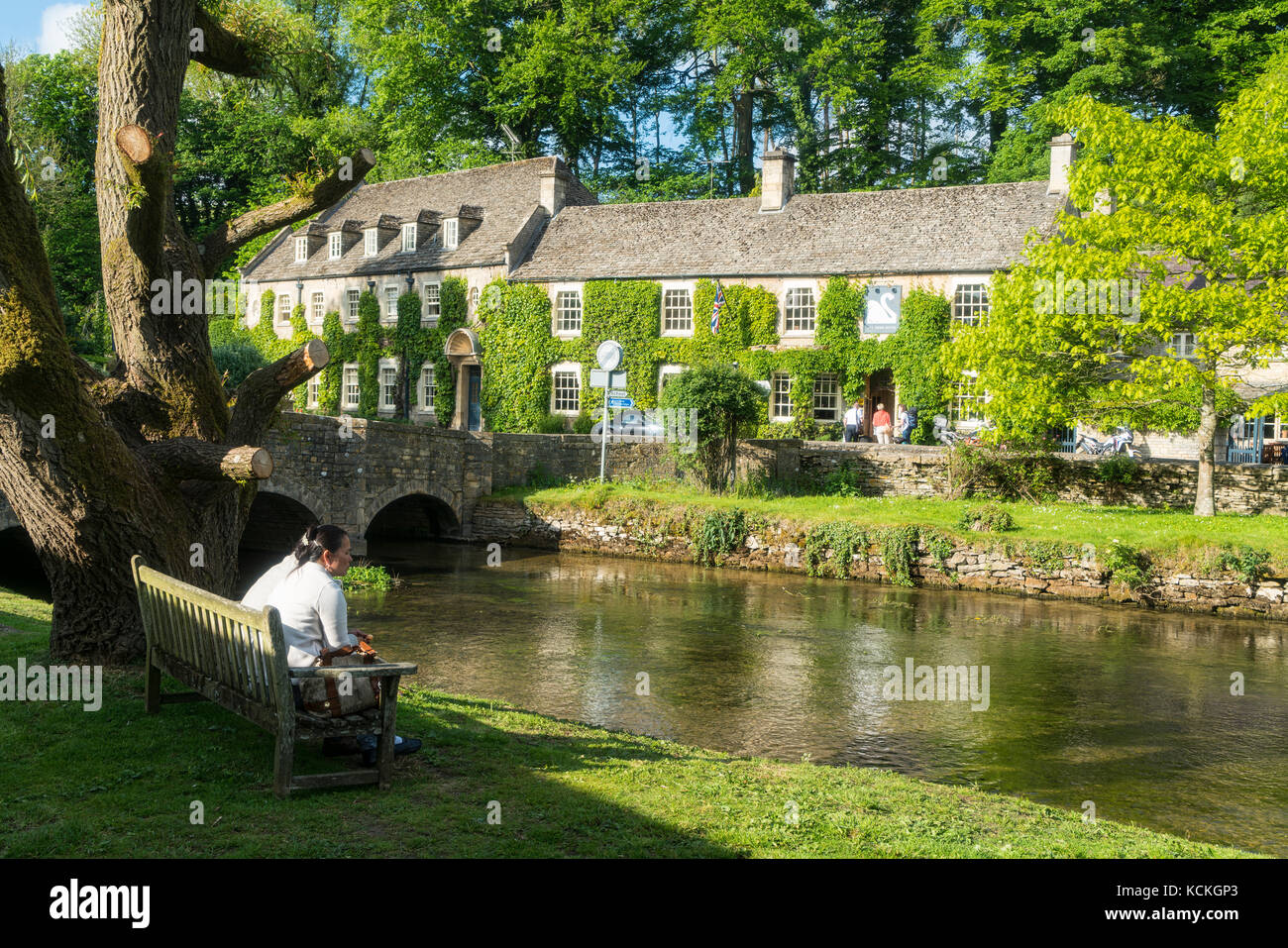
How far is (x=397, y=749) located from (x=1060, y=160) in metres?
32.5

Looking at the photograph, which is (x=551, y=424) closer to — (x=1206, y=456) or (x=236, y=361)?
(x=236, y=361)

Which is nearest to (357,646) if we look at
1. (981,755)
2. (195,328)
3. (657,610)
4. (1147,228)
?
(195,328)

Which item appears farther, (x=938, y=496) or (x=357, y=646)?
(x=938, y=496)

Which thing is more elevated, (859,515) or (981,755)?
(859,515)

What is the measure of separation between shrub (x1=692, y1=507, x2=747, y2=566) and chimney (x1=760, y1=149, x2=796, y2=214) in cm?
1545

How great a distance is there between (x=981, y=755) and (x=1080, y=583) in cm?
1205

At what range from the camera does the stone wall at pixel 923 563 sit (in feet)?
67.8

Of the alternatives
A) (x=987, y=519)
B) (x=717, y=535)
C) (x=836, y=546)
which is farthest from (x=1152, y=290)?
(x=717, y=535)

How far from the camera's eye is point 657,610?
1984cm

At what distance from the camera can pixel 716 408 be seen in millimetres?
27891

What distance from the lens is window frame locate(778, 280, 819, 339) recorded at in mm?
35062

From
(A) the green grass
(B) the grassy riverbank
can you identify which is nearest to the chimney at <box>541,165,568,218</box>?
(A) the green grass

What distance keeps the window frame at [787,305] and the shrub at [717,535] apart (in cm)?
1116
